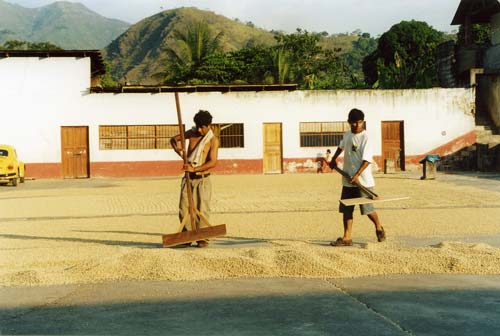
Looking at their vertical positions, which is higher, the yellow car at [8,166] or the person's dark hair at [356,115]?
the person's dark hair at [356,115]

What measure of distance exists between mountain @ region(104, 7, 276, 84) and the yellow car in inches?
3870

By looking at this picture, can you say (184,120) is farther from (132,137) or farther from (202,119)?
(202,119)

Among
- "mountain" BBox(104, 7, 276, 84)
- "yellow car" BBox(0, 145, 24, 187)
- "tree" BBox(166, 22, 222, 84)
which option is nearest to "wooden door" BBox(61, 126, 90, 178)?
"yellow car" BBox(0, 145, 24, 187)

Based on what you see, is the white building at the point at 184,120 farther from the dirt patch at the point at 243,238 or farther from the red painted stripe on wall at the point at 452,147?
the dirt patch at the point at 243,238

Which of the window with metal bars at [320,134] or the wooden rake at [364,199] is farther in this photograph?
the window with metal bars at [320,134]

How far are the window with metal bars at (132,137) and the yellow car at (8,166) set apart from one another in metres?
5.21

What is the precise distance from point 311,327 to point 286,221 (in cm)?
709

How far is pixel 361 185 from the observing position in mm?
8461

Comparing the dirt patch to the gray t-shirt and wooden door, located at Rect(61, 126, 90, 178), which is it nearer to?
the gray t-shirt

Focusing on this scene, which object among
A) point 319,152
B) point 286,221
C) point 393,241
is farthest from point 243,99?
point 393,241

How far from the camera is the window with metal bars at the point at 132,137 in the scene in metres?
30.0

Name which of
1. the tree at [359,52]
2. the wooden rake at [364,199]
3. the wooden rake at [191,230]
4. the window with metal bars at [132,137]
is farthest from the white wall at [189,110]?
the tree at [359,52]

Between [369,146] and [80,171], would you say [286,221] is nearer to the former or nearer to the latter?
Result: [369,146]

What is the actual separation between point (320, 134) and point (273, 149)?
2.24m
